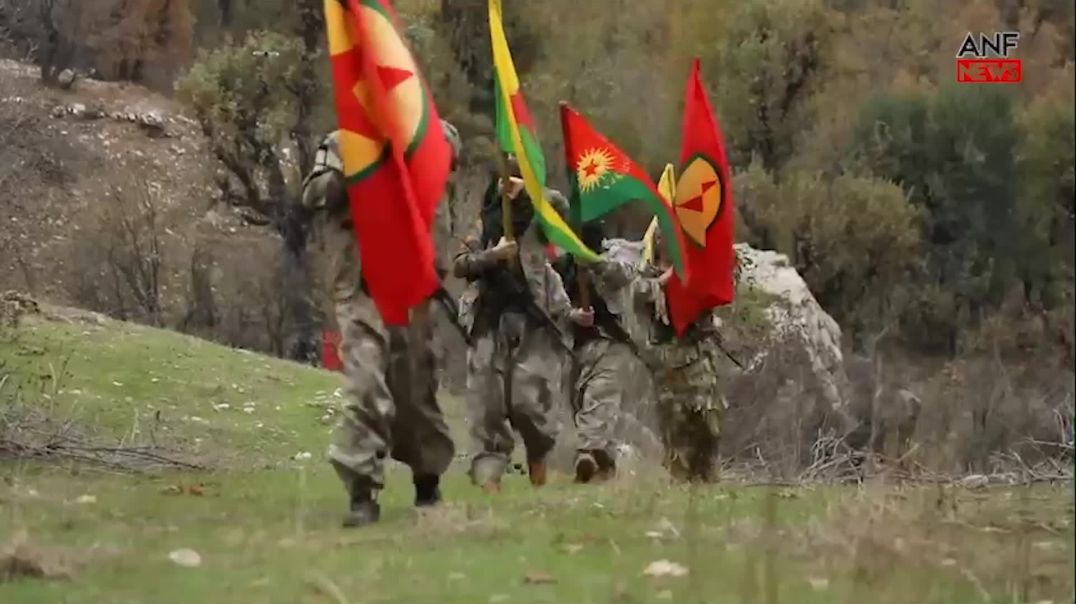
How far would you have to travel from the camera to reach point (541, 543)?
397 cm

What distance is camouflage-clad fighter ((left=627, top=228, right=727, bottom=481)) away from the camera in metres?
7.55

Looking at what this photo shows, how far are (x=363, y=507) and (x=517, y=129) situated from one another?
1.76 metres

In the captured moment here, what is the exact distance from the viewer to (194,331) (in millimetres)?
11445

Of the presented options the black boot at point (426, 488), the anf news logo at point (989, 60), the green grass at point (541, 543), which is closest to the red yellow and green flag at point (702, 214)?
the green grass at point (541, 543)

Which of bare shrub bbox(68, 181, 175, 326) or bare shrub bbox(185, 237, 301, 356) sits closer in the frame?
bare shrub bbox(68, 181, 175, 326)

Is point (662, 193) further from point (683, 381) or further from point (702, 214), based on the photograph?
point (683, 381)

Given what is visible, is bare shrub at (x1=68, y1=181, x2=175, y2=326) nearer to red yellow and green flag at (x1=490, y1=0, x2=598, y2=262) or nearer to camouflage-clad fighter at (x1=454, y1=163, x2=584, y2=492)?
camouflage-clad fighter at (x1=454, y1=163, x2=584, y2=492)

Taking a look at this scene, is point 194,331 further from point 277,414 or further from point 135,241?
point 277,414

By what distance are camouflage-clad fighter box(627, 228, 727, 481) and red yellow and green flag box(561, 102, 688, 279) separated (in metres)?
0.26

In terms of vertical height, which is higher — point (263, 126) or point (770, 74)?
point (263, 126)

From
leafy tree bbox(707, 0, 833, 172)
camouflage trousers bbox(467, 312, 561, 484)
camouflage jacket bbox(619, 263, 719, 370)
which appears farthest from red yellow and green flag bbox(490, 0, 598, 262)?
leafy tree bbox(707, 0, 833, 172)

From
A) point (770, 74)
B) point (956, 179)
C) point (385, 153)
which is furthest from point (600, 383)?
point (385, 153)

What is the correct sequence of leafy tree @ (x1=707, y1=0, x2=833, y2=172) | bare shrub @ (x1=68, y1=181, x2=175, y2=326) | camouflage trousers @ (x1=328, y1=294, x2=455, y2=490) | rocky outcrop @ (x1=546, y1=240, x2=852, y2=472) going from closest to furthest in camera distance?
camouflage trousers @ (x1=328, y1=294, x2=455, y2=490), leafy tree @ (x1=707, y1=0, x2=833, y2=172), rocky outcrop @ (x1=546, y1=240, x2=852, y2=472), bare shrub @ (x1=68, y1=181, x2=175, y2=326)

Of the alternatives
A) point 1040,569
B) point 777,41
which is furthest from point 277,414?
point 1040,569
